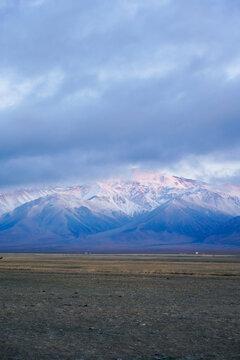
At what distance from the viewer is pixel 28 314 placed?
18250 millimetres

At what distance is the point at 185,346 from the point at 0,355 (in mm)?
5583

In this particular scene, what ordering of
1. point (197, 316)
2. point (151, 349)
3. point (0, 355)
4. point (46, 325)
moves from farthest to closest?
point (197, 316), point (46, 325), point (151, 349), point (0, 355)

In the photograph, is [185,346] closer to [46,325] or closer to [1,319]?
[46,325]

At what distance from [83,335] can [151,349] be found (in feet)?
9.67

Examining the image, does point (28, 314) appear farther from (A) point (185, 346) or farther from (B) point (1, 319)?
(A) point (185, 346)

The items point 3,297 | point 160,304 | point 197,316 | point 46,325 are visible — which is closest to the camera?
point 46,325

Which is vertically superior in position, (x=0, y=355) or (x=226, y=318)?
(x=0, y=355)

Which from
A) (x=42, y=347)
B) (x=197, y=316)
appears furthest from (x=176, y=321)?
(x=42, y=347)

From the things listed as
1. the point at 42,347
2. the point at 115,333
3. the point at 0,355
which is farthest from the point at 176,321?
the point at 0,355

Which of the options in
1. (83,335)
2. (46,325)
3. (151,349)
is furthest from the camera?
(46,325)

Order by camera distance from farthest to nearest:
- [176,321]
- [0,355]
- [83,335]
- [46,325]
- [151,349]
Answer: [176,321] < [46,325] < [83,335] < [151,349] < [0,355]

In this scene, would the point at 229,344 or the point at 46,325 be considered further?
the point at 46,325

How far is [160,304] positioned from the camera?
72.1ft

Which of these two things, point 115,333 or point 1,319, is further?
point 1,319
